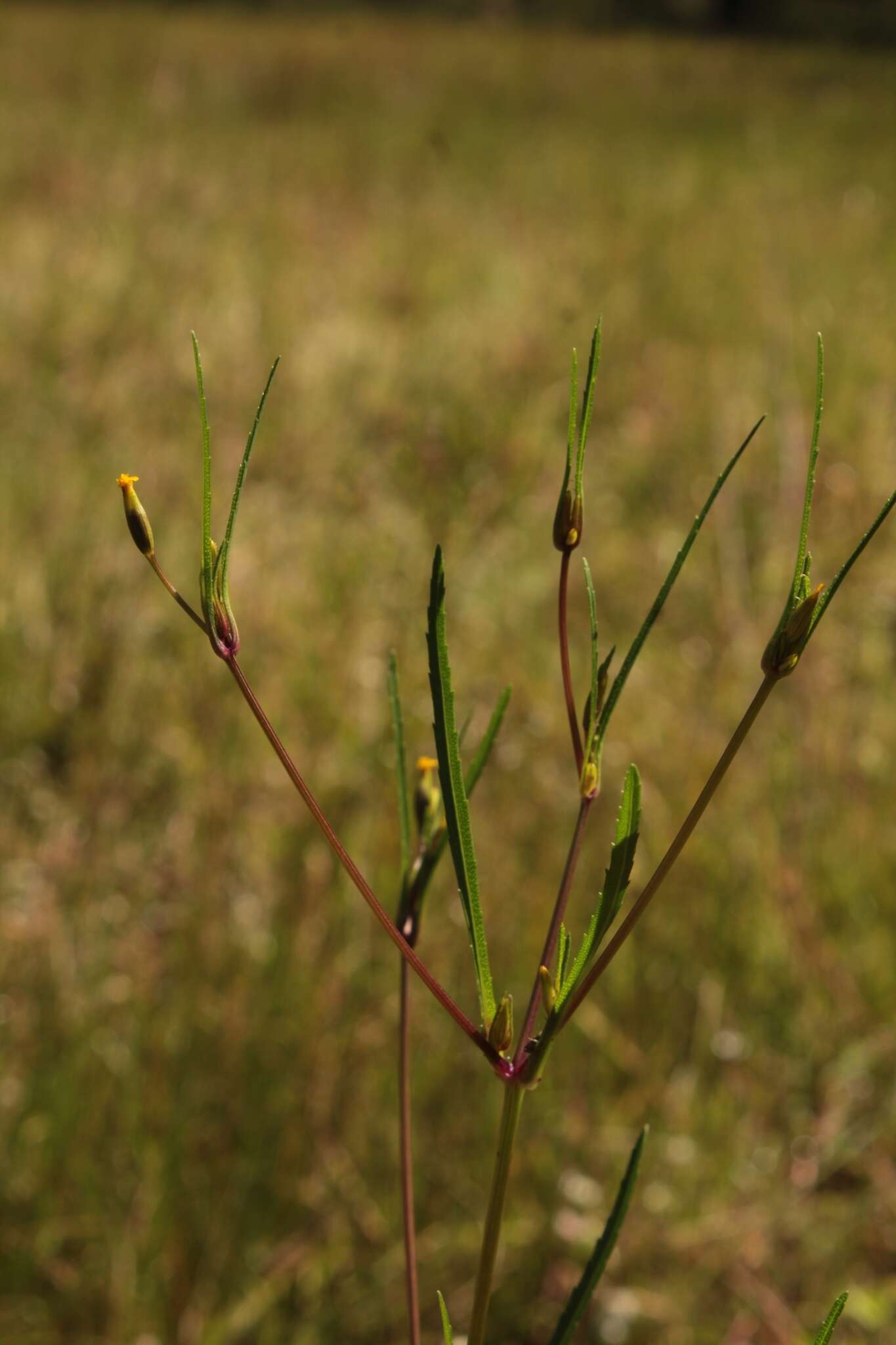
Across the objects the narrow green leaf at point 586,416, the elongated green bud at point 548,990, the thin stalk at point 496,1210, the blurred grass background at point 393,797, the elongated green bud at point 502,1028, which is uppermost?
the narrow green leaf at point 586,416

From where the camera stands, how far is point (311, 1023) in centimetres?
104

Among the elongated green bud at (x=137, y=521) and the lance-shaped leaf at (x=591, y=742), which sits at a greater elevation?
the elongated green bud at (x=137, y=521)

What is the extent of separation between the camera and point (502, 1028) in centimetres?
30

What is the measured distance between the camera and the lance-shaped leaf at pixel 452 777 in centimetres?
29

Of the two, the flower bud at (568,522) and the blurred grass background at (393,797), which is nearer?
the flower bud at (568,522)

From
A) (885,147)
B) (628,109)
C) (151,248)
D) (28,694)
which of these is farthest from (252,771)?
(628,109)

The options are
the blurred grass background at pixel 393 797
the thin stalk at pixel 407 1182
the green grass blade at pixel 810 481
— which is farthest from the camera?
the blurred grass background at pixel 393 797

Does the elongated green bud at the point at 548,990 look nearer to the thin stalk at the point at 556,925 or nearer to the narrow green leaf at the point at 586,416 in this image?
the thin stalk at the point at 556,925

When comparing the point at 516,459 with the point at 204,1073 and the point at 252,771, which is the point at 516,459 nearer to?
the point at 252,771

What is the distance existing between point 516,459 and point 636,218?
7.42 feet

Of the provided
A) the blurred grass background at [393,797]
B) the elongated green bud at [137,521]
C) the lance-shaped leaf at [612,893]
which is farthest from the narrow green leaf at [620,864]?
the blurred grass background at [393,797]

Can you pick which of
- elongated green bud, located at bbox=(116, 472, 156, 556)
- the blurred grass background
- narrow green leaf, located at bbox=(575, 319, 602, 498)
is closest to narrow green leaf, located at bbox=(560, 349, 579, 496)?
narrow green leaf, located at bbox=(575, 319, 602, 498)

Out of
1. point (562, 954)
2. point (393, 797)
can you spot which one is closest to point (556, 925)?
point (562, 954)

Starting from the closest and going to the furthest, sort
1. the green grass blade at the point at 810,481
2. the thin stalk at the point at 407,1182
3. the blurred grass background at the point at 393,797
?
the green grass blade at the point at 810,481
the thin stalk at the point at 407,1182
the blurred grass background at the point at 393,797
